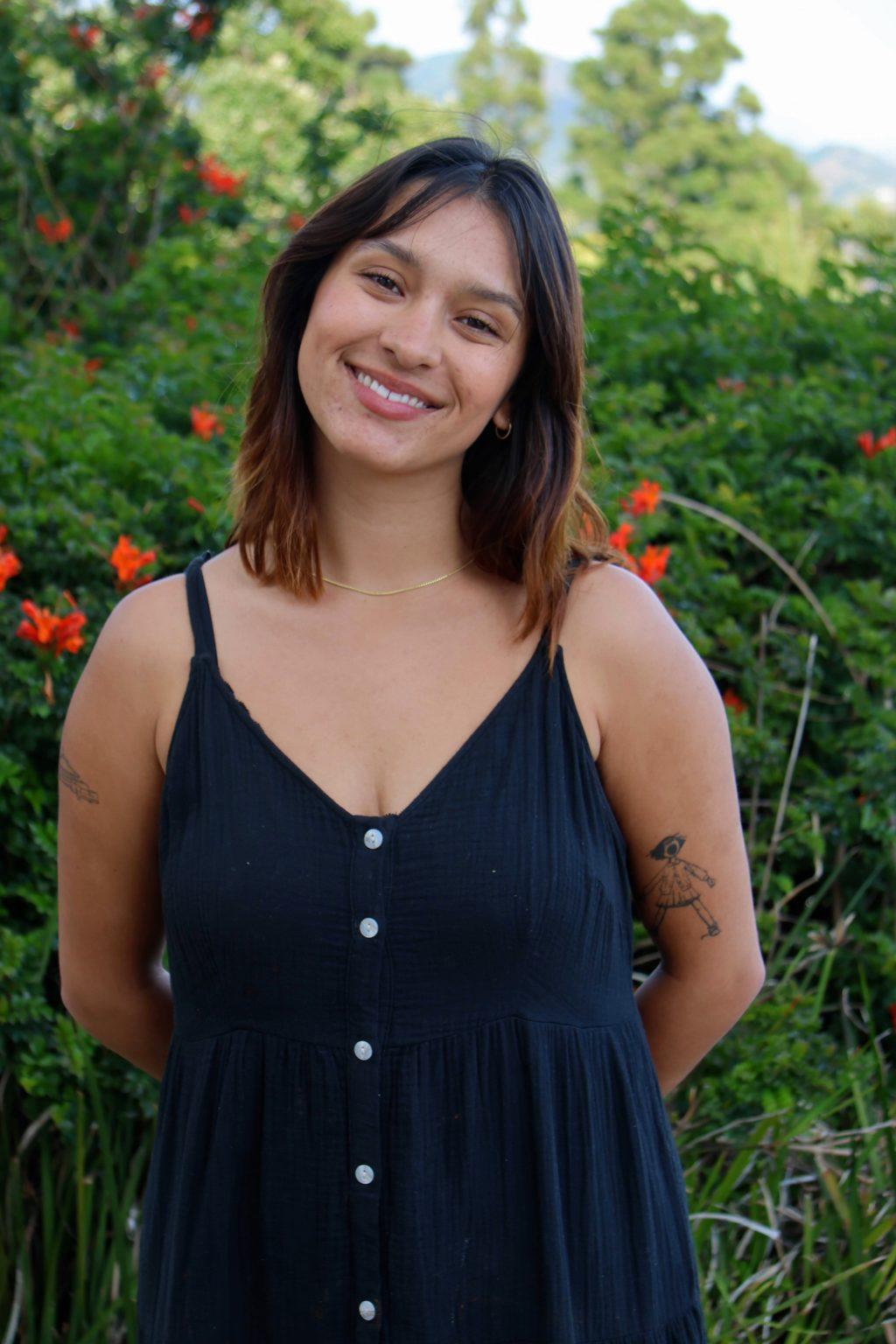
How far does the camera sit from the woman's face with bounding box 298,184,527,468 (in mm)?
1794

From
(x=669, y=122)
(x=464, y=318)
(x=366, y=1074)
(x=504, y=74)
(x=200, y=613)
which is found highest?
(x=504, y=74)

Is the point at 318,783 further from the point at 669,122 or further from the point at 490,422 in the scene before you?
the point at 669,122

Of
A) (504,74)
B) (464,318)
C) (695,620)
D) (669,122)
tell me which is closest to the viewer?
(464,318)

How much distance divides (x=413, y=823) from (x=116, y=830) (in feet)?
1.43

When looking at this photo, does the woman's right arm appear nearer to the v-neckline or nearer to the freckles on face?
the v-neckline

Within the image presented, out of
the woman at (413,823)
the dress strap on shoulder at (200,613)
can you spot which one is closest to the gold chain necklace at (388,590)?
the woman at (413,823)

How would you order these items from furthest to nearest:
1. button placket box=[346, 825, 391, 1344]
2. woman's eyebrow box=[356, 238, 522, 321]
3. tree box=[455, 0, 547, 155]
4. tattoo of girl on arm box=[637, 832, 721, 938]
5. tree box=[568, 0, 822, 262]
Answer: tree box=[455, 0, 547, 155] → tree box=[568, 0, 822, 262] → tattoo of girl on arm box=[637, 832, 721, 938] → woman's eyebrow box=[356, 238, 522, 321] → button placket box=[346, 825, 391, 1344]

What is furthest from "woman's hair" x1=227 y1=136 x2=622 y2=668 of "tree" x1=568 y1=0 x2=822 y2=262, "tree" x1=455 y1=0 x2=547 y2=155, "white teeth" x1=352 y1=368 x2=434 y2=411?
"tree" x1=455 y1=0 x2=547 y2=155

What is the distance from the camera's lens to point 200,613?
74.9 inches

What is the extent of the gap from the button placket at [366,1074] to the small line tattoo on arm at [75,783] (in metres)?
0.41

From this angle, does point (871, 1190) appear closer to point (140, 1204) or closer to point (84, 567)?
point (140, 1204)

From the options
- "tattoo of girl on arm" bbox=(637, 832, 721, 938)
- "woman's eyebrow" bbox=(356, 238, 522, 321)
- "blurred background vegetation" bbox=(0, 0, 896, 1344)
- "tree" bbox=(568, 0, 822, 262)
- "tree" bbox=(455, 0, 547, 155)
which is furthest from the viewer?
"tree" bbox=(455, 0, 547, 155)

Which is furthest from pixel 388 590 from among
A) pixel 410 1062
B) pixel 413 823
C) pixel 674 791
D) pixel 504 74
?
pixel 504 74

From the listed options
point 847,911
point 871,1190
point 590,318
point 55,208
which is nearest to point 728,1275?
point 871,1190
